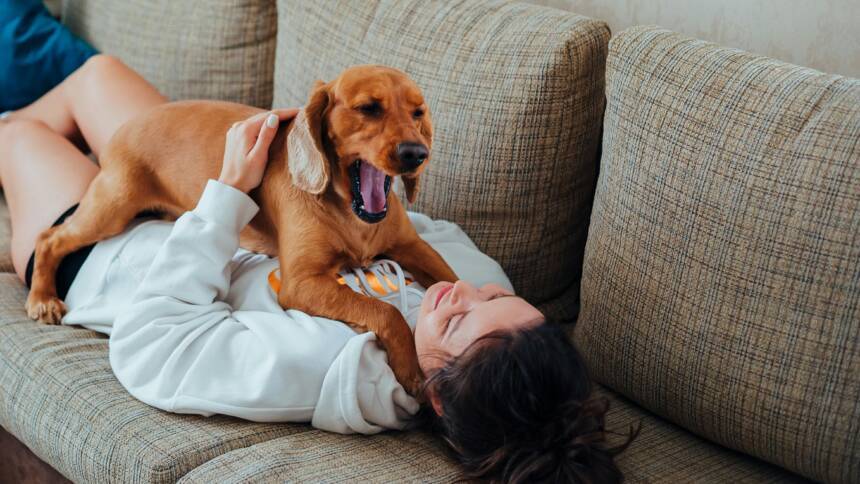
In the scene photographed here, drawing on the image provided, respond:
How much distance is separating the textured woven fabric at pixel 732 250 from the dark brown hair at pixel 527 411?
22 centimetres

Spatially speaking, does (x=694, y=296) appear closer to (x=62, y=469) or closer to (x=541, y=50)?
(x=541, y=50)

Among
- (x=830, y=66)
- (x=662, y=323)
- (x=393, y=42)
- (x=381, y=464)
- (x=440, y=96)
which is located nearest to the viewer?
(x=381, y=464)

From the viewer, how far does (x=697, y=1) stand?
1.79 m

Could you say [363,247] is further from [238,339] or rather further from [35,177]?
[35,177]

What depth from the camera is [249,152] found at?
1518 mm

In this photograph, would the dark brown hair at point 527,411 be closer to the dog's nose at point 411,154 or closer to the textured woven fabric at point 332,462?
the textured woven fabric at point 332,462

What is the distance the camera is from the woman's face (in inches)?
49.4

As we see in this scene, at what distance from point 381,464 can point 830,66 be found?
108cm

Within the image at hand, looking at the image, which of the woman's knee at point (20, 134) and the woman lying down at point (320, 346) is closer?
the woman lying down at point (320, 346)

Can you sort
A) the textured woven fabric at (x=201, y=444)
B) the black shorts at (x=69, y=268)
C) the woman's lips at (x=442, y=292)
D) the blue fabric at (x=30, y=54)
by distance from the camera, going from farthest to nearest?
the blue fabric at (x=30, y=54) → the black shorts at (x=69, y=268) → the woman's lips at (x=442, y=292) → the textured woven fabric at (x=201, y=444)

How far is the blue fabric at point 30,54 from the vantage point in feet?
8.25

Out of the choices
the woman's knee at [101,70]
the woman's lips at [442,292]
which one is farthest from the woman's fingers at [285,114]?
the woman's knee at [101,70]

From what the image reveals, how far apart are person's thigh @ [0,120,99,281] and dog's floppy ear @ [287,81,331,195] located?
68cm

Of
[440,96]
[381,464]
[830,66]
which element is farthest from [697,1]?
[381,464]
